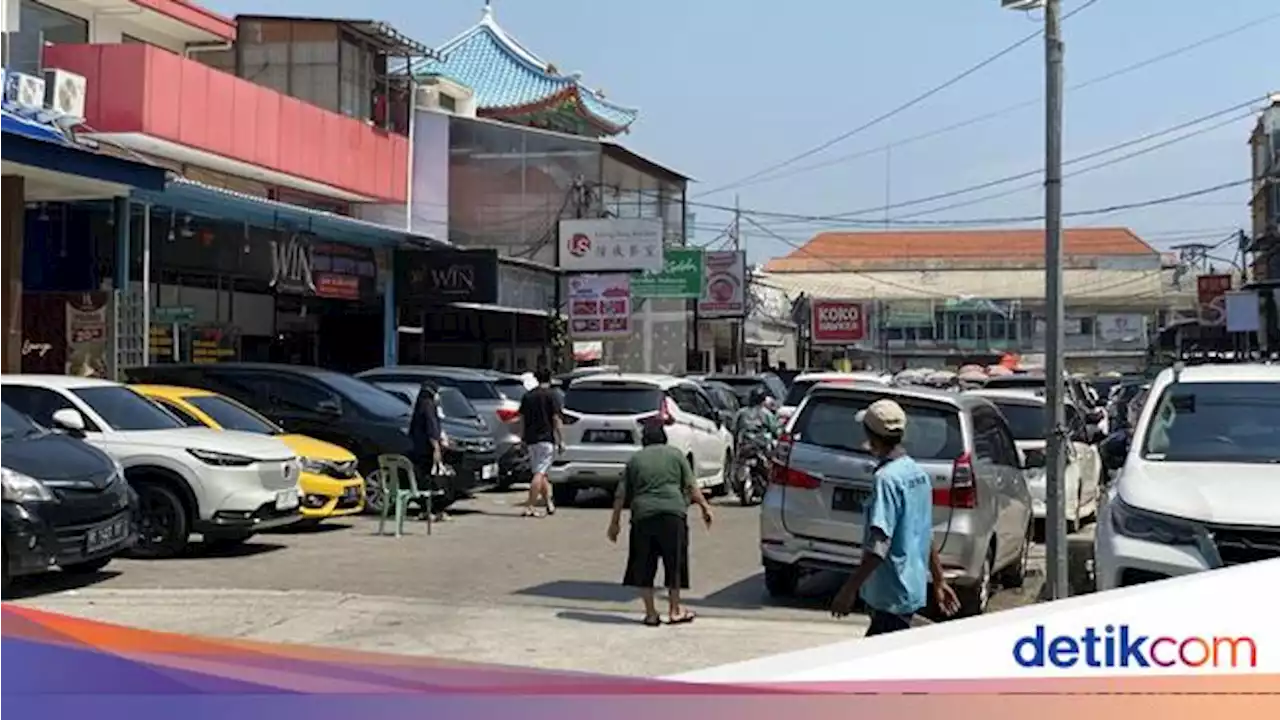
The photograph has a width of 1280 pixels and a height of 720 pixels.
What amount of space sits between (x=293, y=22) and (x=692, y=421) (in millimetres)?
16250

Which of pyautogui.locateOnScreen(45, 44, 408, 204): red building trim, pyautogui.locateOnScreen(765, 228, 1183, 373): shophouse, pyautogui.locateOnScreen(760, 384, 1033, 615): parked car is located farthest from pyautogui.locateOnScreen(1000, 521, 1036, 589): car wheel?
pyautogui.locateOnScreen(765, 228, 1183, 373): shophouse

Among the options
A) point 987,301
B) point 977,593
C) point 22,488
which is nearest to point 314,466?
point 22,488

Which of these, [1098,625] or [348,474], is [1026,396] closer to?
[348,474]

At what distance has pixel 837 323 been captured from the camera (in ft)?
180

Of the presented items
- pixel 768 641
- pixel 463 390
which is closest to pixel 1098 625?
pixel 768 641

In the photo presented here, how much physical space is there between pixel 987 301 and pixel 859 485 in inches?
2787

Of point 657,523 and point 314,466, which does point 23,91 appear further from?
point 657,523

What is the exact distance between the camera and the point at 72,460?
10.3 metres

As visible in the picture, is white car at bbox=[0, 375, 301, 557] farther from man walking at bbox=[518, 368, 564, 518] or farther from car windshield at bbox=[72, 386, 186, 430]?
man walking at bbox=[518, 368, 564, 518]

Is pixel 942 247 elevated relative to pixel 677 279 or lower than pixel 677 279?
elevated

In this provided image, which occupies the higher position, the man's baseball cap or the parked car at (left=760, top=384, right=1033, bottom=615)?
the man's baseball cap

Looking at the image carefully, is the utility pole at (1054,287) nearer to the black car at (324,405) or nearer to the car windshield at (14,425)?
the car windshield at (14,425)

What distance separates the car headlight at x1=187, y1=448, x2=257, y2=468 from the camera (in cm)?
1228

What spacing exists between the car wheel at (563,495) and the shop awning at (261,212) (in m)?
6.49
